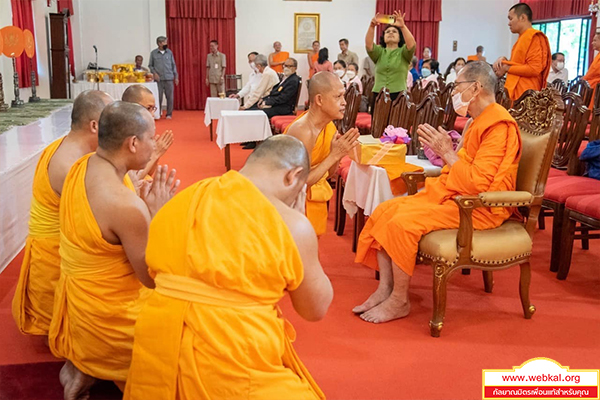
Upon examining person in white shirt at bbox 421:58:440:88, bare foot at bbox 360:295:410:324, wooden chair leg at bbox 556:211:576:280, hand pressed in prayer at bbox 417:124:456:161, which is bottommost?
bare foot at bbox 360:295:410:324

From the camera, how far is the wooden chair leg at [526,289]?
2.93 m

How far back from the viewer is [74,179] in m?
2.14

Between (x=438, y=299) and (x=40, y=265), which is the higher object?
(x=40, y=265)

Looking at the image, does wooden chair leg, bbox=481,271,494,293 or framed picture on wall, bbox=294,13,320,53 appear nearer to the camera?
wooden chair leg, bbox=481,271,494,293

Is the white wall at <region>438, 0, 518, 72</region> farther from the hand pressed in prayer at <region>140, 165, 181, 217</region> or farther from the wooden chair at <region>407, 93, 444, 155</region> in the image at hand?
the hand pressed in prayer at <region>140, 165, 181, 217</region>

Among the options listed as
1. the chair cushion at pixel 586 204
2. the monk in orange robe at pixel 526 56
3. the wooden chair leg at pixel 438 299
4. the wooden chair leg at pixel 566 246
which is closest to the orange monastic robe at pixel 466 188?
the wooden chair leg at pixel 438 299

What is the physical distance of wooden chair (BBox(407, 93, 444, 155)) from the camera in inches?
160

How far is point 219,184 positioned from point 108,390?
46.6 inches

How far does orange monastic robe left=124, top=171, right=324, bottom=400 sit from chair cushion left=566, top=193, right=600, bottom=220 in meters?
2.20

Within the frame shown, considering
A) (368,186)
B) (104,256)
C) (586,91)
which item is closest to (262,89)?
(586,91)

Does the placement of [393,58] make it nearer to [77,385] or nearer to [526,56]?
[526,56]

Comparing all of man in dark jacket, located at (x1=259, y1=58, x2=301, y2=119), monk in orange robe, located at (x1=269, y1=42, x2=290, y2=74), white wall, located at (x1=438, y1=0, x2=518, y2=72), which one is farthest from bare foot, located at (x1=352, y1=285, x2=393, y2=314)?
white wall, located at (x1=438, y1=0, x2=518, y2=72)

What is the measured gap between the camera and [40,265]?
2576 mm

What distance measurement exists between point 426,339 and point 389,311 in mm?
250
